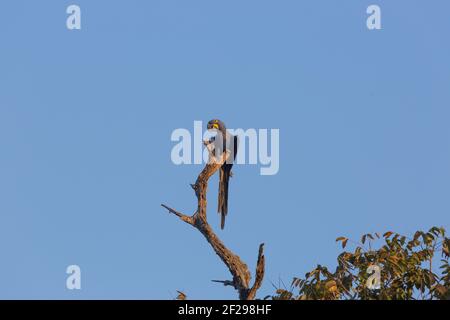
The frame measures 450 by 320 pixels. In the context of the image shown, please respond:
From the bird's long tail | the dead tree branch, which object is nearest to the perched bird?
the bird's long tail

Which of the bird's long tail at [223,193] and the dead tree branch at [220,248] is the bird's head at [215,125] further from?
the dead tree branch at [220,248]

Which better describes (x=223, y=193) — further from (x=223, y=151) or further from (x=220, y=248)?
(x=220, y=248)

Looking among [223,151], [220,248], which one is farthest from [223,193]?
[220,248]

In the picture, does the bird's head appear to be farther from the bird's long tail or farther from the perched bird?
the bird's long tail

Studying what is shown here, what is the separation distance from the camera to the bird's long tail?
21.3 meters

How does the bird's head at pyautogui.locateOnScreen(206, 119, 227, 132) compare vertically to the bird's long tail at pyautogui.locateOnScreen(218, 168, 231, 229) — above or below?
above

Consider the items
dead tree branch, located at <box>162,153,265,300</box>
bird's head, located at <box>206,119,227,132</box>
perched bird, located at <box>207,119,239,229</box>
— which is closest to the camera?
dead tree branch, located at <box>162,153,265,300</box>

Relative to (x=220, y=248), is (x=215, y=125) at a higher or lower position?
higher

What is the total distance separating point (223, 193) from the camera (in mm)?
21484

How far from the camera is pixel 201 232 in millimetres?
18797

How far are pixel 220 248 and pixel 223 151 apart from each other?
3.25m
